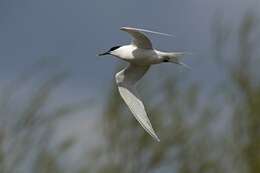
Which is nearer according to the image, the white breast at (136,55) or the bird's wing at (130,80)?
the white breast at (136,55)

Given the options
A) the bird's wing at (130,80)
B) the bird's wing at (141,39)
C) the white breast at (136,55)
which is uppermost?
the bird's wing at (141,39)

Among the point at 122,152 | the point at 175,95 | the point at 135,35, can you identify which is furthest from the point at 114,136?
the point at 135,35

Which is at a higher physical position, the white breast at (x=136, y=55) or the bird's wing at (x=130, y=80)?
the white breast at (x=136, y=55)

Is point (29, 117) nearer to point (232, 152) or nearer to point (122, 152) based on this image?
point (122, 152)

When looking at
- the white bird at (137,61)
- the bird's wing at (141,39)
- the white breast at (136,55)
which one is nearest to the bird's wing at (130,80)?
the white bird at (137,61)

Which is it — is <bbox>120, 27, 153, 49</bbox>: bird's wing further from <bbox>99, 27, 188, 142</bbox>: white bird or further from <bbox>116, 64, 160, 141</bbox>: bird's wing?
<bbox>116, 64, 160, 141</bbox>: bird's wing

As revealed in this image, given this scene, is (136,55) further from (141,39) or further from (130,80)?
(130,80)

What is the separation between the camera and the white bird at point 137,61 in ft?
19.9

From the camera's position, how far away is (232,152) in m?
7.31

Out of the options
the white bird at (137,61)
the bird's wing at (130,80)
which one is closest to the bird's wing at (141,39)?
the white bird at (137,61)

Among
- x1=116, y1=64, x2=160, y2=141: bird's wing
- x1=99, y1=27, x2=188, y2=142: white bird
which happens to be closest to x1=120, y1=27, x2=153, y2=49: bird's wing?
x1=99, y1=27, x2=188, y2=142: white bird

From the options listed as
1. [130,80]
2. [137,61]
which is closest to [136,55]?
[137,61]

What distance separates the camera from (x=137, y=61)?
6168mm

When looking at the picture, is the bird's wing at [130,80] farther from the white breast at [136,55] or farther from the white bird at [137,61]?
the white breast at [136,55]
